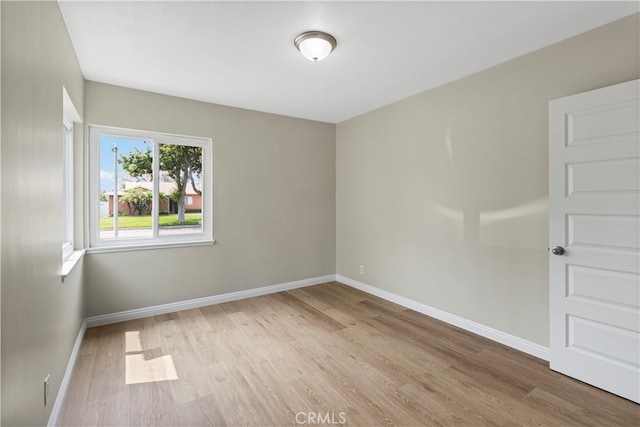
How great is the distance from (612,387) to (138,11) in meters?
4.04

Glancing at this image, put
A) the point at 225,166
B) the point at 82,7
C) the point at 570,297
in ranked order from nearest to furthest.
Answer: the point at 82,7, the point at 570,297, the point at 225,166

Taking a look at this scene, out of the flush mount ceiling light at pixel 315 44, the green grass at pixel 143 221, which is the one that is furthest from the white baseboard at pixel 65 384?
the flush mount ceiling light at pixel 315 44

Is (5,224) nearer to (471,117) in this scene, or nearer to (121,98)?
(121,98)

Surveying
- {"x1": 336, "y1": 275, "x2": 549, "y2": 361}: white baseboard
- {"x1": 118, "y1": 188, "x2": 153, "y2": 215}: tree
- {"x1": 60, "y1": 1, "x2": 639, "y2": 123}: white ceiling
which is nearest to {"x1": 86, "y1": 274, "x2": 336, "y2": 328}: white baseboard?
{"x1": 336, "y1": 275, "x2": 549, "y2": 361}: white baseboard

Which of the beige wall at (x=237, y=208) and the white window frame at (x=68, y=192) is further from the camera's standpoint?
the beige wall at (x=237, y=208)

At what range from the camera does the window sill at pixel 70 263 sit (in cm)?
211

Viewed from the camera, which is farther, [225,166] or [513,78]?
[225,166]

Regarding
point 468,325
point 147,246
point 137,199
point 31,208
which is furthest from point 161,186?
point 468,325

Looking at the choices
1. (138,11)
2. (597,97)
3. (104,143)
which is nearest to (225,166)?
(104,143)

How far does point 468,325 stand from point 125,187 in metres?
3.91

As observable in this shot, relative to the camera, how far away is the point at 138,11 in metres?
2.00

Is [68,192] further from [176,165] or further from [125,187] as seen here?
[176,165]

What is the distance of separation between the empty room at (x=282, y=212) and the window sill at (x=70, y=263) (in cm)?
2

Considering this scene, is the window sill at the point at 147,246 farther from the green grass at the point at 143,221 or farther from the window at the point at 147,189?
the green grass at the point at 143,221
